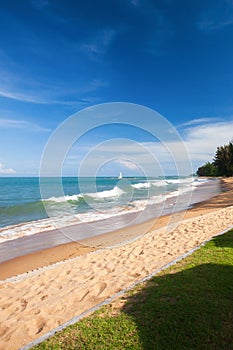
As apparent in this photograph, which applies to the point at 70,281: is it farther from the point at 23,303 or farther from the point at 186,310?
the point at 186,310

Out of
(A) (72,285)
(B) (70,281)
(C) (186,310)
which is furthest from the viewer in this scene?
(B) (70,281)

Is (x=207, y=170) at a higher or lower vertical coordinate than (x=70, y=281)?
higher

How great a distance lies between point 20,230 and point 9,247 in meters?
2.93

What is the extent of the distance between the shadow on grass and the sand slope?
0.83m

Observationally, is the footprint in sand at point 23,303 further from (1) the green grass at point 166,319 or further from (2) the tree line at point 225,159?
(2) the tree line at point 225,159

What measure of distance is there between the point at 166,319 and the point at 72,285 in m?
2.37

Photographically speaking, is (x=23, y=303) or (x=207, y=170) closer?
(x=23, y=303)

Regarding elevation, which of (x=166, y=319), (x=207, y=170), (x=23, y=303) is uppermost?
(x=207, y=170)

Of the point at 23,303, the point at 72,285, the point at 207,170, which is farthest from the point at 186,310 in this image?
the point at 207,170

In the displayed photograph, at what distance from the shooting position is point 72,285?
4801 mm

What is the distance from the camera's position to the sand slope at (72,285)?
3.53 metres

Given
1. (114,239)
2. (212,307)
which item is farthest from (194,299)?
(114,239)

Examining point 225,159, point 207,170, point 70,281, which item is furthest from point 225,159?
point 70,281

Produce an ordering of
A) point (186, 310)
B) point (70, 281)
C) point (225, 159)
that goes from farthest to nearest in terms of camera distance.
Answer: point (225, 159) → point (70, 281) → point (186, 310)
